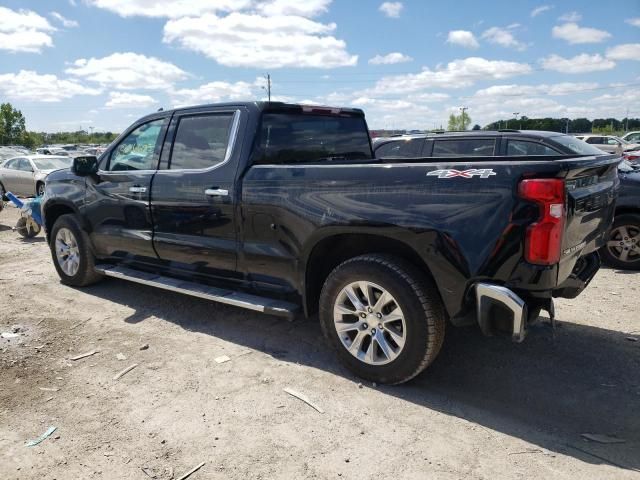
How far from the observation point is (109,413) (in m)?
3.23

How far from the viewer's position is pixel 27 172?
611 inches

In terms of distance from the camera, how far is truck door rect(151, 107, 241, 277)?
163 inches

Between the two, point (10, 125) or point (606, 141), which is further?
point (10, 125)

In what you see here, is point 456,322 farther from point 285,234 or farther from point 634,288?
point 634,288

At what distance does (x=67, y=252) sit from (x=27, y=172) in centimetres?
1153

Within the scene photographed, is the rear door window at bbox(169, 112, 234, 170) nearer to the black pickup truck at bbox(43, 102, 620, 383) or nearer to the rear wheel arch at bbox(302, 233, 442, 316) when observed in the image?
the black pickup truck at bbox(43, 102, 620, 383)

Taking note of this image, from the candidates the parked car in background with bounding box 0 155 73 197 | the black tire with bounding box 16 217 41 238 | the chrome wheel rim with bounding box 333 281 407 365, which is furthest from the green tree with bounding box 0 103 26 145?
the chrome wheel rim with bounding box 333 281 407 365

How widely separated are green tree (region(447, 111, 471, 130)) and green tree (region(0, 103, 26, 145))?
6331 centimetres

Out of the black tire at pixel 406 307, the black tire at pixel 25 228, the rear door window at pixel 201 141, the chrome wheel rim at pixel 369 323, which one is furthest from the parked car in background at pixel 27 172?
the black tire at pixel 406 307

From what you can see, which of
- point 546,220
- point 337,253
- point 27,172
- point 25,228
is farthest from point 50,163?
point 546,220

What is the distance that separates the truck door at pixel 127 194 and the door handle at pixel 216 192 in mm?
813

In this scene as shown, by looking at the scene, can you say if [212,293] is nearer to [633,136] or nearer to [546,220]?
[546,220]

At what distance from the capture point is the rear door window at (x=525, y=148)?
6.83 meters

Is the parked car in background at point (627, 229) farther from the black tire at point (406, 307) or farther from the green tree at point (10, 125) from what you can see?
the green tree at point (10, 125)
